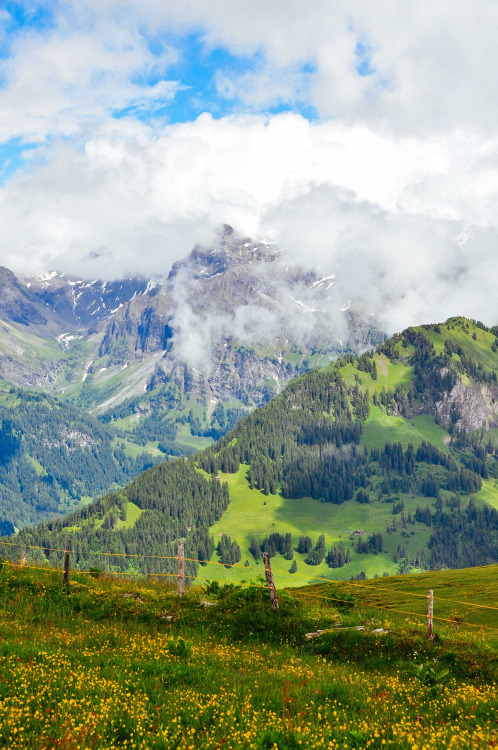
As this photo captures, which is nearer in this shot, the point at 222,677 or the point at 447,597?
the point at 222,677

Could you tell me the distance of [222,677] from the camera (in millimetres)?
19391

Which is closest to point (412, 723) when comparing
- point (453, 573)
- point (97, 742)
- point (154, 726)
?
point (154, 726)

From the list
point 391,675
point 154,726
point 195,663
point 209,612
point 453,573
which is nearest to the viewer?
point 154,726

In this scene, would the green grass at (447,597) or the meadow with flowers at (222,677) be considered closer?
the meadow with flowers at (222,677)

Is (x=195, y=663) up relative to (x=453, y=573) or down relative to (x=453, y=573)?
up

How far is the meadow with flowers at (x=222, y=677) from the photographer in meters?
14.5

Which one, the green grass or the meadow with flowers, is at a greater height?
the meadow with flowers

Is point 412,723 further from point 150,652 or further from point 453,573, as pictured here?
point 453,573

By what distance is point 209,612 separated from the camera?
30.4 metres

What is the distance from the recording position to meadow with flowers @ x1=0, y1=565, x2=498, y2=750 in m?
14.5

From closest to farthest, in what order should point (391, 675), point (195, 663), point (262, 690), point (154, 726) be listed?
point (154, 726) < point (262, 690) < point (195, 663) < point (391, 675)

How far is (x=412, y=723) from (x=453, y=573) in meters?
76.0

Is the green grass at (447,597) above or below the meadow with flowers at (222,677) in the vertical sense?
below

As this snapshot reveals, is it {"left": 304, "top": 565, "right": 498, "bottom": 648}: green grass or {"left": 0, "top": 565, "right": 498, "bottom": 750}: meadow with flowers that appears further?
{"left": 304, "top": 565, "right": 498, "bottom": 648}: green grass
